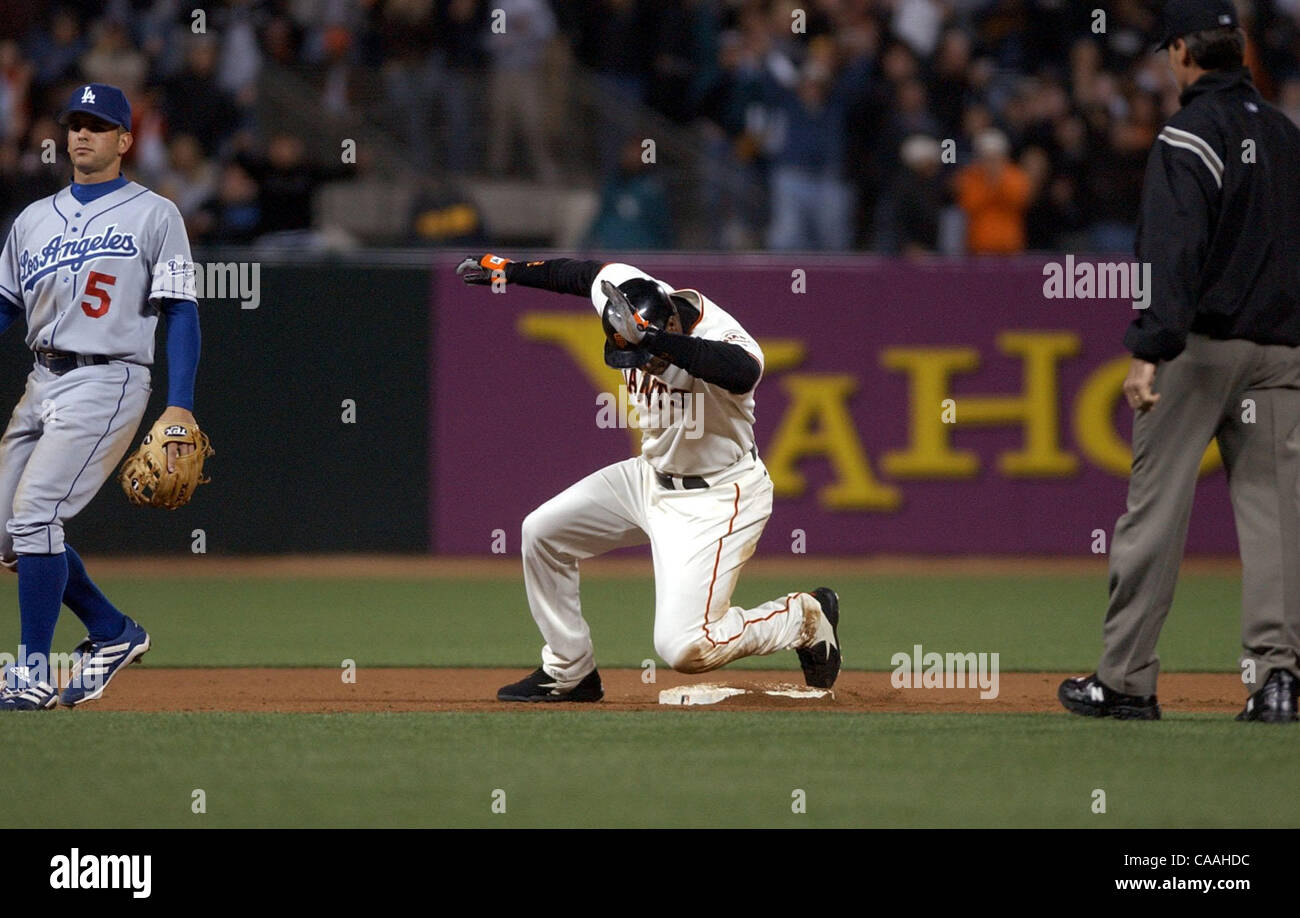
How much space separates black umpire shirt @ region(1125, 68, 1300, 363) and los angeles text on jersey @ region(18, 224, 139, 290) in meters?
3.40

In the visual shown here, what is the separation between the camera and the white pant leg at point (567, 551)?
21.4ft

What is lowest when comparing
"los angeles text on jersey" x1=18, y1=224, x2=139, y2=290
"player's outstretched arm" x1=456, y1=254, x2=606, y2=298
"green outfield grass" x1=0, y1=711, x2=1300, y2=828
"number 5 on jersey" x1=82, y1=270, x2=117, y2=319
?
"green outfield grass" x1=0, y1=711, x2=1300, y2=828

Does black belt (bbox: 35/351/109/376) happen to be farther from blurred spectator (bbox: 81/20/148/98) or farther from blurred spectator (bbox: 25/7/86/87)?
blurred spectator (bbox: 25/7/86/87)

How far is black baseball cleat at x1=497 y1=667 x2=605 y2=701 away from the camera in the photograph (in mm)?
6594

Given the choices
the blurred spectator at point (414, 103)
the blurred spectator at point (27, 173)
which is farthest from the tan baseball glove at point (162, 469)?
the blurred spectator at point (414, 103)

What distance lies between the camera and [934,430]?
1189 centimetres

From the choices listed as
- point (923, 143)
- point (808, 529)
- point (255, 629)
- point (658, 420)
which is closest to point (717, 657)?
point (658, 420)

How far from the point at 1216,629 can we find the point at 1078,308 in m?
3.25

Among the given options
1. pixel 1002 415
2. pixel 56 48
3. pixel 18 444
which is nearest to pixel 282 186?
pixel 56 48

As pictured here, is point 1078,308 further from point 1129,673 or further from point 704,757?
point 704,757

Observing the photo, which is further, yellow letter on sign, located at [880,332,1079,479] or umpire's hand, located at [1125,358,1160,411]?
yellow letter on sign, located at [880,332,1079,479]

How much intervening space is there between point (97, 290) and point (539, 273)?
5.01 feet

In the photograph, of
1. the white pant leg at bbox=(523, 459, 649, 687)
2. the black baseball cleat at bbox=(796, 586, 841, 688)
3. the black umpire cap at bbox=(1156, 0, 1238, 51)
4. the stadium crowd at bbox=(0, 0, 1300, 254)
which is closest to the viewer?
the black umpire cap at bbox=(1156, 0, 1238, 51)

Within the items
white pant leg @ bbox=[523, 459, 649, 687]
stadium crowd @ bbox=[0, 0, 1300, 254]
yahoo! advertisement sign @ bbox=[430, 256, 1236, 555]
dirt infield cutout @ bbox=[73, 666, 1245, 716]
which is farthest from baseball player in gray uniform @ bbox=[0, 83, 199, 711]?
stadium crowd @ bbox=[0, 0, 1300, 254]
